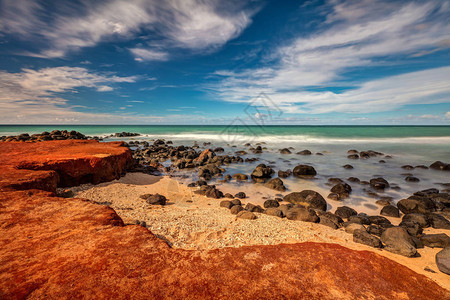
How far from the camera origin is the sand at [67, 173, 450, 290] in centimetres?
387

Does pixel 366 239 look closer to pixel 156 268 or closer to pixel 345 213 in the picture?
pixel 345 213

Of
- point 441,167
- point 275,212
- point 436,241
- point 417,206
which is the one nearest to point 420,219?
point 417,206

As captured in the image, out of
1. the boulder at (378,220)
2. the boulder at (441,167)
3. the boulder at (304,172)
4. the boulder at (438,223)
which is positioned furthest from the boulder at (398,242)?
the boulder at (441,167)

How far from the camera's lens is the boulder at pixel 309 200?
25.1 feet

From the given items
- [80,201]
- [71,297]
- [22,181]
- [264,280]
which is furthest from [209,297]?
[22,181]

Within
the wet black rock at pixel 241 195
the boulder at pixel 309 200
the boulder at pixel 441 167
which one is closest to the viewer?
the boulder at pixel 309 200

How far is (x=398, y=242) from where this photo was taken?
4.72 m

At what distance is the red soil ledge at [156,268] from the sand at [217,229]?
87cm

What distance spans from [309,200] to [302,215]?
5.94 feet

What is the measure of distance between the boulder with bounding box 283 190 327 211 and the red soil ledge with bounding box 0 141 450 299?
15.4 ft

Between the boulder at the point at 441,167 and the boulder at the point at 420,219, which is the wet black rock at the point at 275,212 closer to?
the boulder at the point at 420,219

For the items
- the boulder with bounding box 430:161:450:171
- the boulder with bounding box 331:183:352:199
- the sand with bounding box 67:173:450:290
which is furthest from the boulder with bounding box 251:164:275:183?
the boulder with bounding box 430:161:450:171

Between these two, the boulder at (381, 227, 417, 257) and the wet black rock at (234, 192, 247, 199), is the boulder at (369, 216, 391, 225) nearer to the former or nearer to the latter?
the boulder at (381, 227, 417, 257)

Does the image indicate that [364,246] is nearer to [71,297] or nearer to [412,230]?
[412,230]
